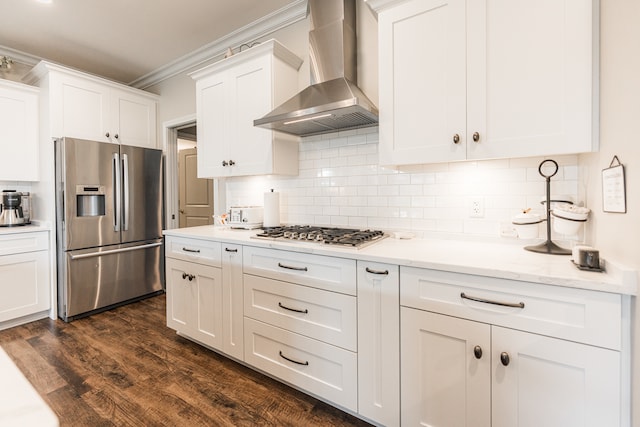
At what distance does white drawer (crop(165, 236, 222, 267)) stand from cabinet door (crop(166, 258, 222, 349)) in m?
0.04

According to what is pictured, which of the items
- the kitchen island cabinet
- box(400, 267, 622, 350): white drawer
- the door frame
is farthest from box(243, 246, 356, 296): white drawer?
the door frame

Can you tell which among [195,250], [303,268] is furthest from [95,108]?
[303,268]

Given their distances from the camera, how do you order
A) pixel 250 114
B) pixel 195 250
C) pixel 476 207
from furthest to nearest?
pixel 250 114
pixel 195 250
pixel 476 207

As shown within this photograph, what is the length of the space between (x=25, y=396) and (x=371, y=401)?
4.56 feet

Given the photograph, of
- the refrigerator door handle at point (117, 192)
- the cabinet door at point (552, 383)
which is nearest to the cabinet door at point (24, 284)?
the refrigerator door handle at point (117, 192)

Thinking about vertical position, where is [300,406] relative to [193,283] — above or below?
below

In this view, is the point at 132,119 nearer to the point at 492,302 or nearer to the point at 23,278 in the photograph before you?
the point at 23,278

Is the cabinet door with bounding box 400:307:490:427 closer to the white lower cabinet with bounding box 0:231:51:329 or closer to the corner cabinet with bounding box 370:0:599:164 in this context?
the corner cabinet with bounding box 370:0:599:164

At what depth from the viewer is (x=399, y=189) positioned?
2104mm

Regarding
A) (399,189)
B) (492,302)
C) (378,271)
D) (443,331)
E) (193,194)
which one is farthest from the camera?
(193,194)

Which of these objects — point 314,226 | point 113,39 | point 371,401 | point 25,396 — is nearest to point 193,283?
point 314,226

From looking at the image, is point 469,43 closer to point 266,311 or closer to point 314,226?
point 314,226

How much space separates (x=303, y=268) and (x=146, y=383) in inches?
52.2

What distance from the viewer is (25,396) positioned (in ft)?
1.73
